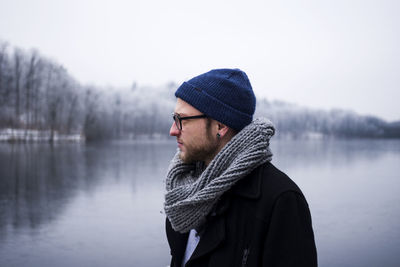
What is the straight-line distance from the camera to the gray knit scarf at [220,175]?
1761 mm

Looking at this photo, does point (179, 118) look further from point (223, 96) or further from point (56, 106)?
point (56, 106)

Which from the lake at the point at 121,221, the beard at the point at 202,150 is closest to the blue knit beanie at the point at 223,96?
the beard at the point at 202,150

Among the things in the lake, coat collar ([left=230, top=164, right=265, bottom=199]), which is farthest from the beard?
the lake

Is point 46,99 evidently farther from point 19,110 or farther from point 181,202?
point 181,202

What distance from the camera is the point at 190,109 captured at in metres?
1.97

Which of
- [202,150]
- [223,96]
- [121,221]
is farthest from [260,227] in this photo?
[121,221]

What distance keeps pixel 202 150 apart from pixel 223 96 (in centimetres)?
35

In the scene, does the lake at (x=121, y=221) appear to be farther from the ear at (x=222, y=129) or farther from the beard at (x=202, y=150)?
the ear at (x=222, y=129)

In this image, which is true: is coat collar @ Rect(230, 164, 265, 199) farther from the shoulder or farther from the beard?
the beard

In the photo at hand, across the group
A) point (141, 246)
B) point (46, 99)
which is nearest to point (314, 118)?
point (46, 99)

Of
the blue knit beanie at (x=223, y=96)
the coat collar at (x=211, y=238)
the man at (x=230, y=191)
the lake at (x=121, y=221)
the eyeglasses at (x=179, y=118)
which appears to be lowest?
the lake at (x=121, y=221)

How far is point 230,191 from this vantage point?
1.85 metres

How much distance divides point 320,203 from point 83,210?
6.87 metres

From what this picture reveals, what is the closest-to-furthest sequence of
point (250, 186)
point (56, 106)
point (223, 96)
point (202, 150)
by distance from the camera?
point (250, 186), point (223, 96), point (202, 150), point (56, 106)
